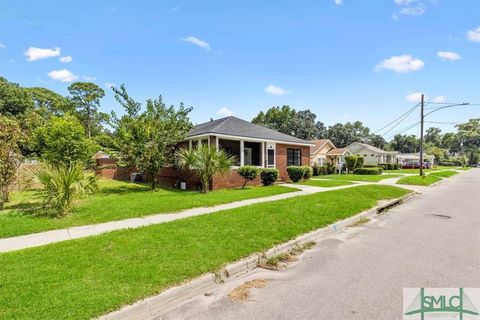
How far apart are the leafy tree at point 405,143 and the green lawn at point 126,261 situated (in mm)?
93050

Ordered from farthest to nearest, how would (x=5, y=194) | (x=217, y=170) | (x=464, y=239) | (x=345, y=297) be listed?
(x=217, y=170) < (x=5, y=194) < (x=464, y=239) < (x=345, y=297)

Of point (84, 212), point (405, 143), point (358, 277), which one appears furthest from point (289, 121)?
point (358, 277)

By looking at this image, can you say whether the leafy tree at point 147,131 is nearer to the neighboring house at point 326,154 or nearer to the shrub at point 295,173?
the shrub at point 295,173

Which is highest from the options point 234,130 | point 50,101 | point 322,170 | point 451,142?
point 50,101

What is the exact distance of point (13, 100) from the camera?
40.6 meters

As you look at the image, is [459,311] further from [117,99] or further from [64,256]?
[117,99]

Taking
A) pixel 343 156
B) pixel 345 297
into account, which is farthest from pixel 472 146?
pixel 345 297

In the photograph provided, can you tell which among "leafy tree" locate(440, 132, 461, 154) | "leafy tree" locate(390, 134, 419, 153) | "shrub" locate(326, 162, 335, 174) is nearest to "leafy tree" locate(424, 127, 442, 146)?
"leafy tree" locate(440, 132, 461, 154)

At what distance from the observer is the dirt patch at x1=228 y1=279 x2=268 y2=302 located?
3879 mm

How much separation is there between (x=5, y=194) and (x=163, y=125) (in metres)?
7.44

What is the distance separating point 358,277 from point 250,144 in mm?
16928

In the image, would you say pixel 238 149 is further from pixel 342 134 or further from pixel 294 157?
pixel 342 134

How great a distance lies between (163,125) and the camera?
15.3 meters

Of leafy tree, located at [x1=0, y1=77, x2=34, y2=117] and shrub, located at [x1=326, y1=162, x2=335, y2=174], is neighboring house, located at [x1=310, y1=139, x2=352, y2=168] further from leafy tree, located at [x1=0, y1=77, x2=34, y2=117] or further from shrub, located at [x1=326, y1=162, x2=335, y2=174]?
leafy tree, located at [x1=0, y1=77, x2=34, y2=117]
